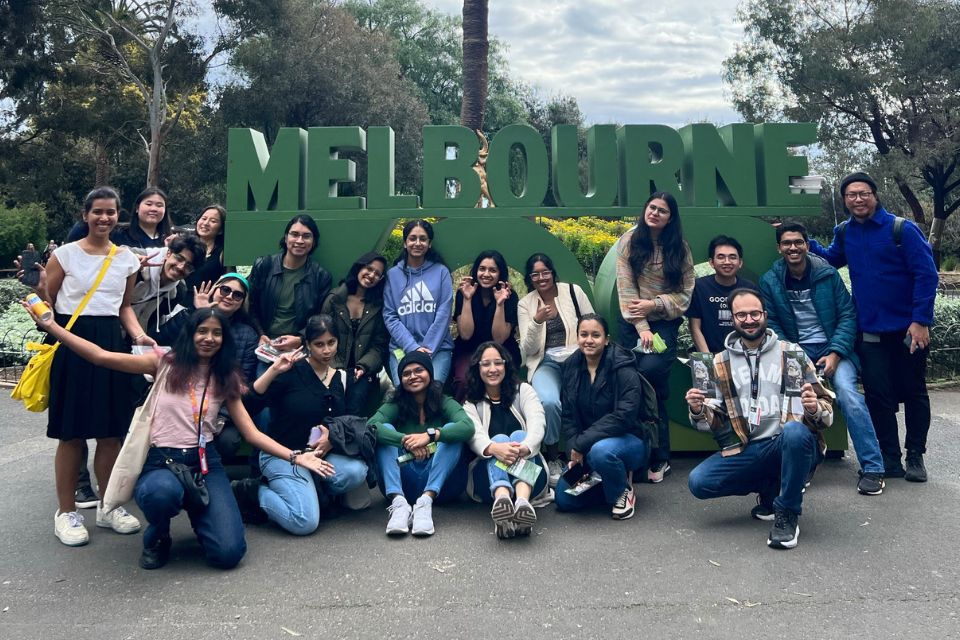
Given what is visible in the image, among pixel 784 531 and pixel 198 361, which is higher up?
pixel 198 361

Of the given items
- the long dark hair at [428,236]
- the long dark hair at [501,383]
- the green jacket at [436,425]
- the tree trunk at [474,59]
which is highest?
the tree trunk at [474,59]

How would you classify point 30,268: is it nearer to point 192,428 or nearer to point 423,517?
point 192,428

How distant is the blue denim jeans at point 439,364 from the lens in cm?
518

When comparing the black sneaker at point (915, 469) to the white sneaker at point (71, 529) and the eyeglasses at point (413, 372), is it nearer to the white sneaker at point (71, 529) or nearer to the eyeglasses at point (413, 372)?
the eyeglasses at point (413, 372)

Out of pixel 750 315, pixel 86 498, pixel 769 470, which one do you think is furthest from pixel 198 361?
pixel 769 470

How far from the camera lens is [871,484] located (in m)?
4.66

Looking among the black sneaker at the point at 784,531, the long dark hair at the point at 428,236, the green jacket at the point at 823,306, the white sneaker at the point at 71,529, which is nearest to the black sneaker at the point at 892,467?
the green jacket at the point at 823,306

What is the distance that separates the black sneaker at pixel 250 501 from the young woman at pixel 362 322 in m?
0.90

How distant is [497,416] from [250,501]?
1550 millimetres

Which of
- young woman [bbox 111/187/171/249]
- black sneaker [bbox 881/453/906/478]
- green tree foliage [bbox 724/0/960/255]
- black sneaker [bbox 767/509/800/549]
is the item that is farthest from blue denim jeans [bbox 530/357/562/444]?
green tree foliage [bbox 724/0/960/255]

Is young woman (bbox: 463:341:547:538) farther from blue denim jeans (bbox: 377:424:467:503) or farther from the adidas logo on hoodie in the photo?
the adidas logo on hoodie

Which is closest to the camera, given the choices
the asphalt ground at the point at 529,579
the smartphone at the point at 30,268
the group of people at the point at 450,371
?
the asphalt ground at the point at 529,579

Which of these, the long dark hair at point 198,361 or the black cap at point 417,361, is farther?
the black cap at point 417,361

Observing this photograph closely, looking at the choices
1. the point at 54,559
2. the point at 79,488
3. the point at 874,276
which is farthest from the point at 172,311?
the point at 874,276
